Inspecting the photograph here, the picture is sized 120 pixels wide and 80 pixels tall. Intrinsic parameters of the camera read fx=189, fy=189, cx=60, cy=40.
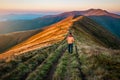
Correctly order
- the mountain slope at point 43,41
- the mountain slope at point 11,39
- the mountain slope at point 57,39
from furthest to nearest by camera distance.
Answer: the mountain slope at point 11,39, the mountain slope at point 57,39, the mountain slope at point 43,41

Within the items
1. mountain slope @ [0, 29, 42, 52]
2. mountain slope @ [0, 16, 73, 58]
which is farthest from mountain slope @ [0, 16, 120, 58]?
mountain slope @ [0, 29, 42, 52]

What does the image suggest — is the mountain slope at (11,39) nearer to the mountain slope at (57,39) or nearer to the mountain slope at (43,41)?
the mountain slope at (57,39)

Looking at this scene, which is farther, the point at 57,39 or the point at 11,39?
the point at 11,39

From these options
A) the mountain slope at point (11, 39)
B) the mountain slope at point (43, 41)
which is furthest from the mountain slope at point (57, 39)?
the mountain slope at point (11, 39)

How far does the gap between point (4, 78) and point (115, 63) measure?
43.5 feet

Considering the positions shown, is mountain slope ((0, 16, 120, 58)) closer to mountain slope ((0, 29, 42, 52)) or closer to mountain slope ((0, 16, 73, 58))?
mountain slope ((0, 16, 73, 58))

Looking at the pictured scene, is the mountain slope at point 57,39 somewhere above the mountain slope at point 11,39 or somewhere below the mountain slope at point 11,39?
above

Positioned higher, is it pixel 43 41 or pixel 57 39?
pixel 57 39

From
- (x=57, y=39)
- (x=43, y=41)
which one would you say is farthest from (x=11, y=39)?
(x=57, y=39)

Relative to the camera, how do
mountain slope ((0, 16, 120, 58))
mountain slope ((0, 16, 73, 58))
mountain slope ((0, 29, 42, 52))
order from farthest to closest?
mountain slope ((0, 29, 42, 52)) < mountain slope ((0, 16, 120, 58)) < mountain slope ((0, 16, 73, 58))

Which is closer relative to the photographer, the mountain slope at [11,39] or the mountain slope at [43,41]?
the mountain slope at [43,41]

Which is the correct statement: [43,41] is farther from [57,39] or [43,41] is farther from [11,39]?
[11,39]

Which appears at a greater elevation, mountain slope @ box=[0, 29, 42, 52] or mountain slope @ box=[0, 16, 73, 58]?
mountain slope @ box=[0, 16, 73, 58]

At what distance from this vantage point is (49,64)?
2564 cm
